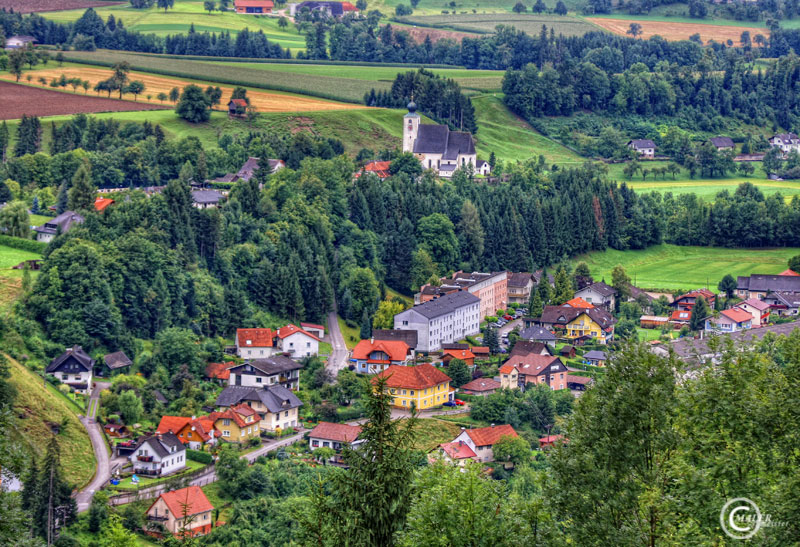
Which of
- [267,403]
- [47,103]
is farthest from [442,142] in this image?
Answer: [267,403]

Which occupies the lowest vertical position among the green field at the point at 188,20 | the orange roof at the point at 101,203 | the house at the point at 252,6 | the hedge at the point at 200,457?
the hedge at the point at 200,457

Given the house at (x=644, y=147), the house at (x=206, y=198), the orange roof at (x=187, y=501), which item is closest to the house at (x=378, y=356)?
the house at (x=206, y=198)

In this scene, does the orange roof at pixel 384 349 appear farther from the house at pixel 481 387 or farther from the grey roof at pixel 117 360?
the grey roof at pixel 117 360

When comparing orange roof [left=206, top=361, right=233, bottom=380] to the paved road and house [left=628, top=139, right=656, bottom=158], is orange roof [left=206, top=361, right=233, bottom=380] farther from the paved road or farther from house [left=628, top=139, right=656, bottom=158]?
house [left=628, top=139, right=656, bottom=158]

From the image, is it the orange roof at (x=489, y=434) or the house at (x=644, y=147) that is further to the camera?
the house at (x=644, y=147)

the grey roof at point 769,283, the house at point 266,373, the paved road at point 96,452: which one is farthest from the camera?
the grey roof at point 769,283
